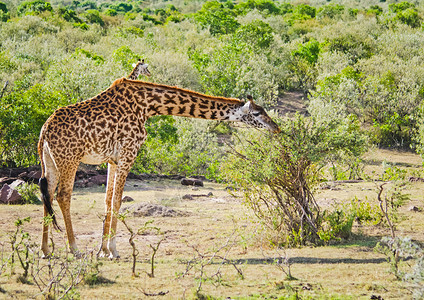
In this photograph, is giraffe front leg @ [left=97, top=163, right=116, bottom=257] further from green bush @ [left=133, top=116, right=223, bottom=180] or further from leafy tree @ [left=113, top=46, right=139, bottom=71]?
leafy tree @ [left=113, top=46, right=139, bottom=71]

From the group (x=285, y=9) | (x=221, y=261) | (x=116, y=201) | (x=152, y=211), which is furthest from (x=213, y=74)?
(x=285, y=9)

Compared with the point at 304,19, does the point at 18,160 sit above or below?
below

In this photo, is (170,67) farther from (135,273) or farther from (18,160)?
(135,273)

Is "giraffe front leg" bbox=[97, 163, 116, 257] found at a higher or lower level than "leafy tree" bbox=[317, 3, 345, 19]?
lower

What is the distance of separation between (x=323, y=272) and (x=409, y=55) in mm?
35022

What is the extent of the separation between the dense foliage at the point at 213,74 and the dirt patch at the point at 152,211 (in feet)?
13.2

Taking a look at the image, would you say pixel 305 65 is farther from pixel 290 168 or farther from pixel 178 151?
pixel 290 168

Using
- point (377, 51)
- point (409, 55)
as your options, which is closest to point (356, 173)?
point (409, 55)

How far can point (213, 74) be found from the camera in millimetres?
31422

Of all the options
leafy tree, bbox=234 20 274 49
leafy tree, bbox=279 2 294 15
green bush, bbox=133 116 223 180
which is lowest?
green bush, bbox=133 116 223 180

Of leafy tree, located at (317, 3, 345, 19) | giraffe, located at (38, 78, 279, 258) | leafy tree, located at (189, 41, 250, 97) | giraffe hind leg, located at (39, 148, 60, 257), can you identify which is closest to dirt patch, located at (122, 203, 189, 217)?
giraffe, located at (38, 78, 279, 258)

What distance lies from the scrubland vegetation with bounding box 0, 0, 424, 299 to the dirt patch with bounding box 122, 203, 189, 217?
1789 millimetres

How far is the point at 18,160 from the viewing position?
18.0m

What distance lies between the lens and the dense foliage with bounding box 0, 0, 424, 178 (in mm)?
18966
